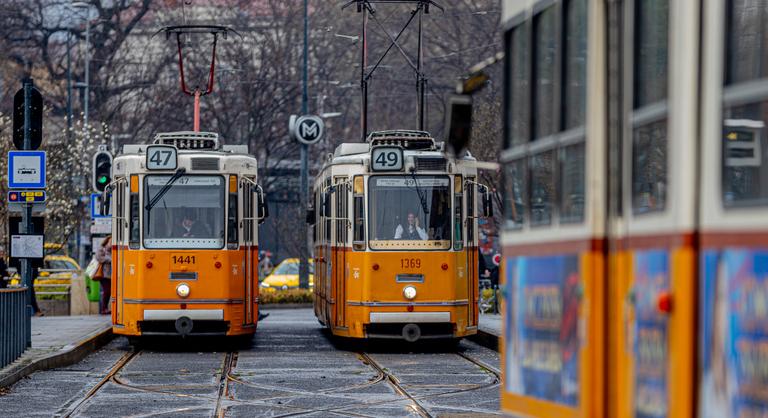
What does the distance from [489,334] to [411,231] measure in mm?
2764

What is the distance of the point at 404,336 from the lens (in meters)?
21.5

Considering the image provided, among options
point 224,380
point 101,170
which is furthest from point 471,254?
point 101,170

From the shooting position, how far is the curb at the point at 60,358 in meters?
16.3

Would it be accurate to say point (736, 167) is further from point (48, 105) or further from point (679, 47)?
point (48, 105)

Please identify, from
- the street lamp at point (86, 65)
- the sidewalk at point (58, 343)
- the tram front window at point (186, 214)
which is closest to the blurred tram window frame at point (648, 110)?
the sidewalk at point (58, 343)

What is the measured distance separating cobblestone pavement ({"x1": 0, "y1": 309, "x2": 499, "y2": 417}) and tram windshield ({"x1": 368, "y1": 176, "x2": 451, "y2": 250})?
1.50 metres

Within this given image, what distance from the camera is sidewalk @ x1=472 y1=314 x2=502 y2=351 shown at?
2290cm

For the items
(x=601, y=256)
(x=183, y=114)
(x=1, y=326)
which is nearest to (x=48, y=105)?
(x=183, y=114)

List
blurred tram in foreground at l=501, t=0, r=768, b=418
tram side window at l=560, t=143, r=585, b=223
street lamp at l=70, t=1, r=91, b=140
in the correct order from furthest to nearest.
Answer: street lamp at l=70, t=1, r=91, b=140, tram side window at l=560, t=143, r=585, b=223, blurred tram in foreground at l=501, t=0, r=768, b=418

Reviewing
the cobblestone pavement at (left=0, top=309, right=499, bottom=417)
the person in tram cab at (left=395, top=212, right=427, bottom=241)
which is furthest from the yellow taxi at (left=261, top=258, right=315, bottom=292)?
the person in tram cab at (left=395, top=212, right=427, bottom=241)

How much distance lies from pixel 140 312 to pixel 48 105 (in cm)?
3284

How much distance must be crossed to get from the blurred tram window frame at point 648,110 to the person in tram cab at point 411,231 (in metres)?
15.5

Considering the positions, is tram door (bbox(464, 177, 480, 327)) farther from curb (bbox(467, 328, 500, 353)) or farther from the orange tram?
the orange tram

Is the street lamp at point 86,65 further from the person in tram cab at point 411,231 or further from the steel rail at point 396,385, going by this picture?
the steel rail at point 396,385
